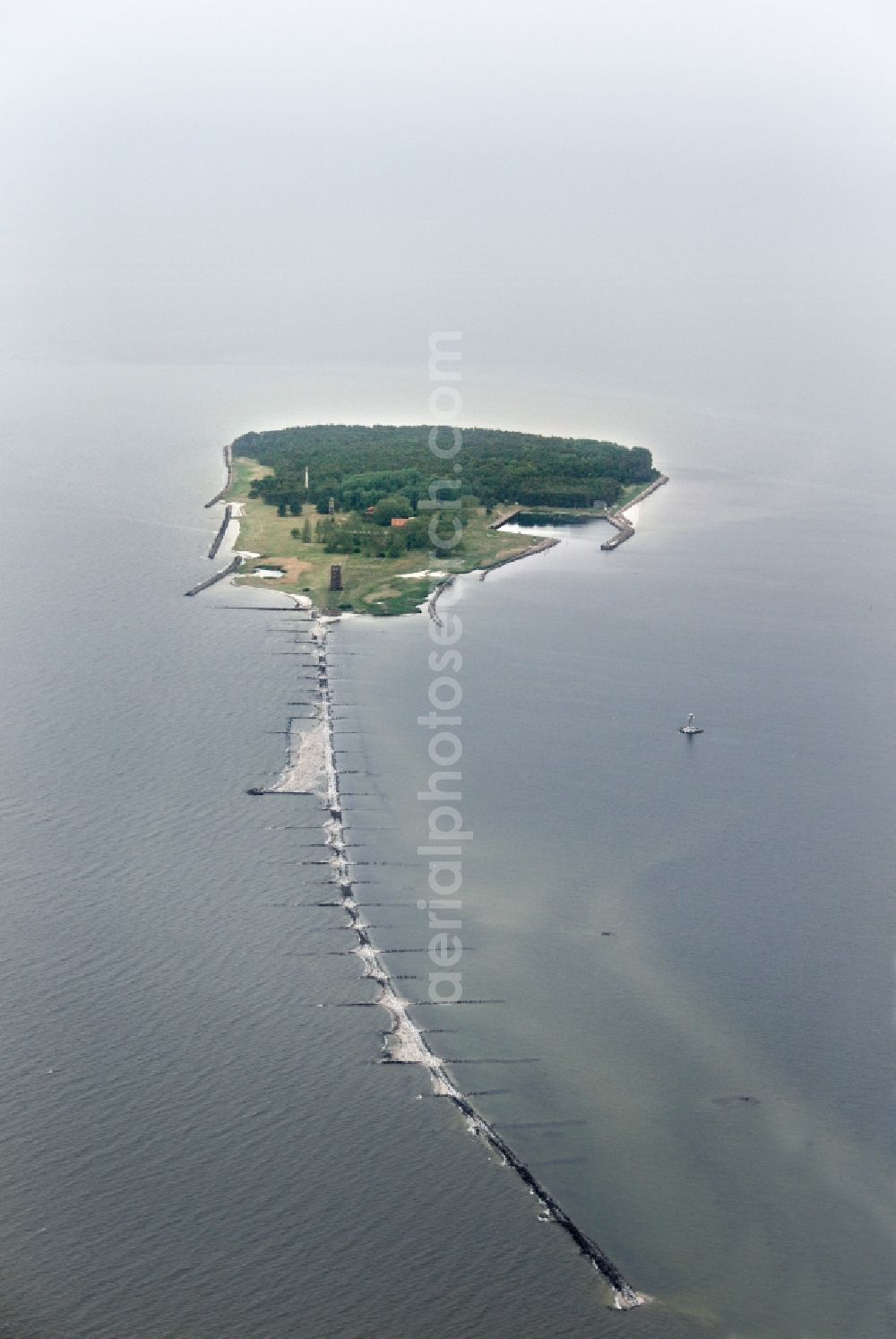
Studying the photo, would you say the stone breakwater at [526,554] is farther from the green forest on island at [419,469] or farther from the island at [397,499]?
the green forest on island at [419,469]

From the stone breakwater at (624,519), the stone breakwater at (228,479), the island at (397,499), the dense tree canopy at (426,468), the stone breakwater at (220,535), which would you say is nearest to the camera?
the island at (397,499)

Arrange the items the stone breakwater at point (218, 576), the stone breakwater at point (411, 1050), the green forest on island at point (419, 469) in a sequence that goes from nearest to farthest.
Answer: the stone breakwater at point (411, 1050), the stone breakwater at point (218, 576), the green forest on island at point (419, 469)

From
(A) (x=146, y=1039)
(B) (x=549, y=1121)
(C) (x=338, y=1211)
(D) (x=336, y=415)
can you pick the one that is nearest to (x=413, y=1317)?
(C) (x=338, y=1211)

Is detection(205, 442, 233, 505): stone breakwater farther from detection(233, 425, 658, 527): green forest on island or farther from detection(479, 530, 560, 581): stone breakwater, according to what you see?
detection(479, 530, 560, 581): stone breakwater

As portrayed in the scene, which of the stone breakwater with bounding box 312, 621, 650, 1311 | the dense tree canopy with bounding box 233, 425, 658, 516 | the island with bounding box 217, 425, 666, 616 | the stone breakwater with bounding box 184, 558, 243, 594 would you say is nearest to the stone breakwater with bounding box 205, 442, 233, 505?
the island with bounding box 217, 425, 666, 616

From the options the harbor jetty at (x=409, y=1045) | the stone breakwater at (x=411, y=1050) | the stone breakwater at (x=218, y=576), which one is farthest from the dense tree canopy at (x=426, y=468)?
the stone breakwater at (x=411, y=1050)

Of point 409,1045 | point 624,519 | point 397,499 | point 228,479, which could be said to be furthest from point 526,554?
point 409,1045

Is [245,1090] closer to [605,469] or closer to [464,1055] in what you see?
[464,1055]
